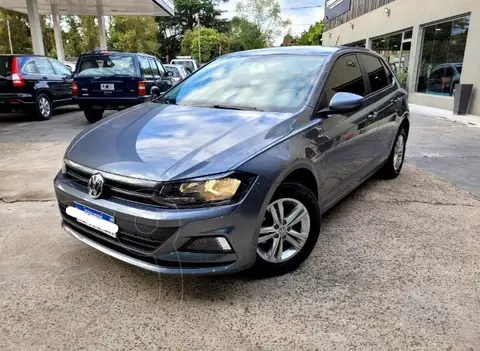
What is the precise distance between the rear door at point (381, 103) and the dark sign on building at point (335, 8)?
19.4 m

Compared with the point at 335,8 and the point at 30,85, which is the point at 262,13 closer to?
the point at 335,8

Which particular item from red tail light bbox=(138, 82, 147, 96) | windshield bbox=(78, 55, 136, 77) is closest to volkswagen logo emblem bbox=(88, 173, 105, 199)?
red tail light bbox=(138, 82, 147, 96)

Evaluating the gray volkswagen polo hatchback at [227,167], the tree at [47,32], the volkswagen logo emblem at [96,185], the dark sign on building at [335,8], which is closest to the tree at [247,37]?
the tree at [47,32]

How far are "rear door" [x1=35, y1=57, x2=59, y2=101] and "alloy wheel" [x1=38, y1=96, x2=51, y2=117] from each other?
26cm

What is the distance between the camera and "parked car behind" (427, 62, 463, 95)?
12109mm

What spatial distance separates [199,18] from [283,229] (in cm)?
6332

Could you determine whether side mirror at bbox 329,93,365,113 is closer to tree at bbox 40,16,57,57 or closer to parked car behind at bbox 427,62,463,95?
parked car behind at bbox 427,62,463,95

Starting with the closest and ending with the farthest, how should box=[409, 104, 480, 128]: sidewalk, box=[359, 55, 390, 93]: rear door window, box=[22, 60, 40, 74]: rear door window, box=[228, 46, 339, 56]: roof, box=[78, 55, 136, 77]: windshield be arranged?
box=[228, 46, 339, 56]: roof, box=[359, 55, 390, 93]: rear door window, box=[78, 55, 136, 77]: windshield, box=[22, 60, 40, 74]: rear door window, box=[409, 104, 480, 128]: sidewalk

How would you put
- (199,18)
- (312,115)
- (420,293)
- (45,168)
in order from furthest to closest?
1. (199,18)
2. (45,168)
3. (312,115)
4. (420,293)

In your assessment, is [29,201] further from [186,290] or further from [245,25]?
[245,25]

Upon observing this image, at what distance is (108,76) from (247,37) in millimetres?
46500

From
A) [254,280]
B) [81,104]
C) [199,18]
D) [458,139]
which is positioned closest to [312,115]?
[254,280]

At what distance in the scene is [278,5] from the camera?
176 ft

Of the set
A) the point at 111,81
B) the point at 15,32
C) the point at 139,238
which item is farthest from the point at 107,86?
Answer: the point at 15,32
